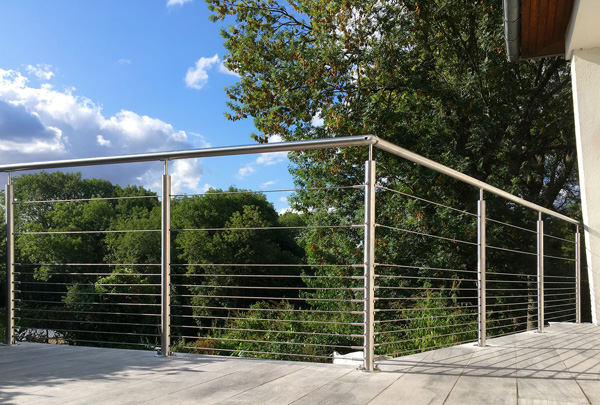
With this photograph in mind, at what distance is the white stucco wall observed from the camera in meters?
4.98

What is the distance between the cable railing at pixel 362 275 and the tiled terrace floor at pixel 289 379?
0.13 metres

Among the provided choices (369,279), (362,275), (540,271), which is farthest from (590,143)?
(369,279)

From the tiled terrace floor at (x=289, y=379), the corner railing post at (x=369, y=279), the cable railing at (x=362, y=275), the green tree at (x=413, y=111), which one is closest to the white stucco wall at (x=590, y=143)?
the cable railing at (x=362, y=275)

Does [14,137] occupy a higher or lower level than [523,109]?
higher

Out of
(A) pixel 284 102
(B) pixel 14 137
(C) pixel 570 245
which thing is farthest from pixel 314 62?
(B) pixel 14 137

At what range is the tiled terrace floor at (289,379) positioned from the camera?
178 centimetres

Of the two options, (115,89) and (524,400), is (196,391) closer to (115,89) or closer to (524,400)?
(524,400)

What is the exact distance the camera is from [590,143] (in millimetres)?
5055

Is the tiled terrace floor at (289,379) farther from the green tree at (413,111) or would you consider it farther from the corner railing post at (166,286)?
the green tree at (413,111)

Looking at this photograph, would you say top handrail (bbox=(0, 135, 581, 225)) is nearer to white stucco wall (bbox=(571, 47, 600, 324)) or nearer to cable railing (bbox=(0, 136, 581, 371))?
cable railing (bbox=(0, 136, 581, 371))

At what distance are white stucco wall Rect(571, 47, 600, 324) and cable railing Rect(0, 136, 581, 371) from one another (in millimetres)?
182

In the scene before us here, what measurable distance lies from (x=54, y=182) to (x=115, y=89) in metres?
11.6

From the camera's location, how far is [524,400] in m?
1.78

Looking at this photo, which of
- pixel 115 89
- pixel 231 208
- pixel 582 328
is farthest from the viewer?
pixel 231 208
